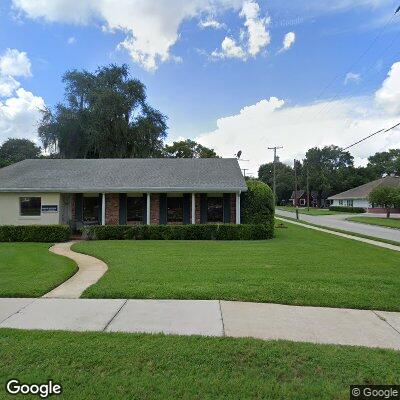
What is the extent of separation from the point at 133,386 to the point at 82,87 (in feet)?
140

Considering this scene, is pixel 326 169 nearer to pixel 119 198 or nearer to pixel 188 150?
pixel 188 150

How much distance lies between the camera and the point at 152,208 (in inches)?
756

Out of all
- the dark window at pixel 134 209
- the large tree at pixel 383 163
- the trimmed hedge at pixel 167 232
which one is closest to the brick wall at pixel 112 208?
the dark window at pixel 134 209

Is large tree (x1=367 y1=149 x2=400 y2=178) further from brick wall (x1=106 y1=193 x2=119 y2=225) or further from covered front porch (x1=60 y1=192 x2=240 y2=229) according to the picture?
brick wall (x1=106 y1=193 x2=119 y2=225)

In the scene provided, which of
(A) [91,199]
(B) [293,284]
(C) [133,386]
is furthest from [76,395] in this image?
(A) [91,199]

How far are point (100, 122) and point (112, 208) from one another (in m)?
22.1

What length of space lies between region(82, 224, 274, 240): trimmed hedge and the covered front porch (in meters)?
1.80

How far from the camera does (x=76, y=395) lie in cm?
322

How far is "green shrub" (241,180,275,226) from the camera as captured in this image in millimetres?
17938

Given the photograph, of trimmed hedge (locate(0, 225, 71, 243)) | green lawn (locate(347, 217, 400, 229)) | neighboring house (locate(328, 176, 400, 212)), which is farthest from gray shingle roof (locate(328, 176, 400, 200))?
trimmed hedge (locate(0, 225, 71, 243))

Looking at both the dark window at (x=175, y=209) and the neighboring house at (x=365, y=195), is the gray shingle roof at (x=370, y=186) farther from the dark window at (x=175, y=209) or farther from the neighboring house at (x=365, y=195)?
the dark window at (x=175, y=209)

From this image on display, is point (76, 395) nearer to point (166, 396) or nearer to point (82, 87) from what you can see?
point (166, 396)

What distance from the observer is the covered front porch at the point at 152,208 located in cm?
1911

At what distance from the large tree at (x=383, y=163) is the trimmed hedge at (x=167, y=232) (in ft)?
268
